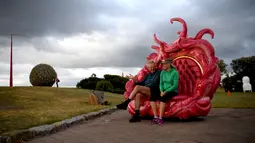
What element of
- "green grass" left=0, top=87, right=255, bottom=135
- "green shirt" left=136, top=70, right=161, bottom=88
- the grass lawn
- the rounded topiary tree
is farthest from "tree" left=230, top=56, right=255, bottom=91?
"green shirt" left=136, top=70, right=161, bottom=88

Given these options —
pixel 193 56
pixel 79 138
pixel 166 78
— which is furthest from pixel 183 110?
pixel 79 138

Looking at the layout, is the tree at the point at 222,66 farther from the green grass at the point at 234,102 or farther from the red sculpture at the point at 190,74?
the red sculpture at the point at 190,74

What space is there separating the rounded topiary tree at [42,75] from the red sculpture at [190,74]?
2112 centimetres

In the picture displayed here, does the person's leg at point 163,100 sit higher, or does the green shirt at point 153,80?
the green shirt at point 153,80

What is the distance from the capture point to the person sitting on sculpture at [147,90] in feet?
20.9

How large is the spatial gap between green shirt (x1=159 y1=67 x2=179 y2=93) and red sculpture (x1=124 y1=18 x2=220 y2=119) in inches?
14.8

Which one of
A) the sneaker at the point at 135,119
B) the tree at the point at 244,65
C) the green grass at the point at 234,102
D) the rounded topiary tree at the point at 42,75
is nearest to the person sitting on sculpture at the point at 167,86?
the sneaker at the point at 135,119

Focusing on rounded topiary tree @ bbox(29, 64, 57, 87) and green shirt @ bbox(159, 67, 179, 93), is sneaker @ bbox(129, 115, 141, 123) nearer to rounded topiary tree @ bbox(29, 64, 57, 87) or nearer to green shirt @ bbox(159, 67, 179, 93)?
green shirt @ bbox(159, 67, 179, 93)

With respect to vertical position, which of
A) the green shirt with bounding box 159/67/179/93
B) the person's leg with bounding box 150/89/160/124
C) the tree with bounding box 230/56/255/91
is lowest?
the person's leg with bounding box 150/89/160/124

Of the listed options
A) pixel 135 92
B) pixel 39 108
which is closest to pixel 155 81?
pixel 135 92

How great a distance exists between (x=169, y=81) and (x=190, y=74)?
1049 millimetres

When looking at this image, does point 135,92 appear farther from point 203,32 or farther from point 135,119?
point 203,32

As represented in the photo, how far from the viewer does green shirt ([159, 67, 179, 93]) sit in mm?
6089

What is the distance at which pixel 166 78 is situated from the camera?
6.18 m
